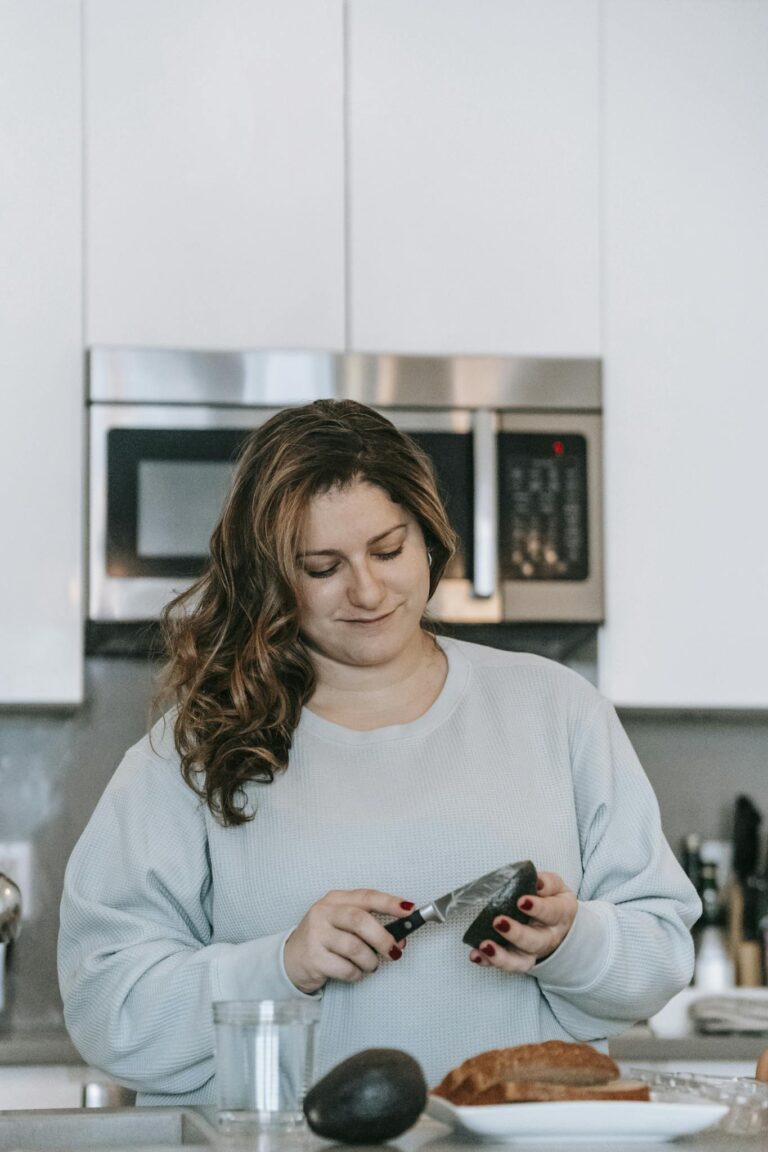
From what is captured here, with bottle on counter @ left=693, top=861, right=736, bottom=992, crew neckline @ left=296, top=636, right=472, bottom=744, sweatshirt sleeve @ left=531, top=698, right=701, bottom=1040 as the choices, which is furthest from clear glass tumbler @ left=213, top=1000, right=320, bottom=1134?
bottle on counter @ left=693, top=861, right=736, bottom=992

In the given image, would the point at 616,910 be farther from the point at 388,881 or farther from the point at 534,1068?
the point at 534,1068

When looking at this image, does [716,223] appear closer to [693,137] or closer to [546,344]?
[693,137]

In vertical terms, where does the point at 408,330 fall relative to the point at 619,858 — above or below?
above

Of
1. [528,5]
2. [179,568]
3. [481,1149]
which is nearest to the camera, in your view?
[481,1149]

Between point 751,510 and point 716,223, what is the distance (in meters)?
0.49

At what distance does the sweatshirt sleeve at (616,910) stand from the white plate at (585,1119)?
36 centimetres

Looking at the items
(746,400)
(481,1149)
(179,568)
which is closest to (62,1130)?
(481,1149)

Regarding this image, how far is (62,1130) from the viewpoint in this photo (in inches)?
47.7

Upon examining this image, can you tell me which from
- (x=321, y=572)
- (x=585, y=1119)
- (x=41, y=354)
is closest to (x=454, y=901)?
(x=585, y=1119)

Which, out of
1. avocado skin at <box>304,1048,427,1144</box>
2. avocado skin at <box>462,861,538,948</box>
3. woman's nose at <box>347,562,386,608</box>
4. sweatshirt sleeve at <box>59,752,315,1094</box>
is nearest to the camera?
avocado skin at <box>304,1048,427,1144</box>

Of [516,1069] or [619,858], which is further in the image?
[619,858]

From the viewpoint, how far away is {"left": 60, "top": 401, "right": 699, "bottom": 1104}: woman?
1459mm

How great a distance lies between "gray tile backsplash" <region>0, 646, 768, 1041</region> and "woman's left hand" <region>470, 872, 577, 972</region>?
141 centimetres

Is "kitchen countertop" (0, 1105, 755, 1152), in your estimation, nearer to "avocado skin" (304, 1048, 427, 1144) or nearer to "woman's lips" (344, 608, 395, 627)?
"avocado skin" (304, 1048, 427, 1144)
